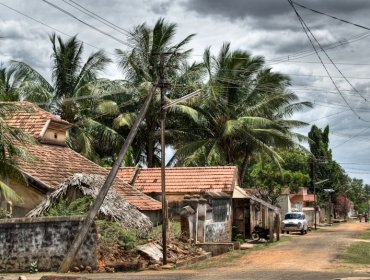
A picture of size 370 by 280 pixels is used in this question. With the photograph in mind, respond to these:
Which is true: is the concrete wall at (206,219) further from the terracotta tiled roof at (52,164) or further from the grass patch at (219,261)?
the terracotta tiled roof at (52,164)

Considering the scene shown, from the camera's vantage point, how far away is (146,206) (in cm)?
2645

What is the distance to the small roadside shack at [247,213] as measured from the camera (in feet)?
105

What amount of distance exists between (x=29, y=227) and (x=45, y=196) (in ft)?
10.3

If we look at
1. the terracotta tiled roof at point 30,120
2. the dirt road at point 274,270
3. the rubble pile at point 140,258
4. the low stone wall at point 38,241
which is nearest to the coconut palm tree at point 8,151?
the low stone wall at point 38,241

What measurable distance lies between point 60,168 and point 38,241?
6325 millimetres

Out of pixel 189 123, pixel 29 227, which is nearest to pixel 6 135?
pixel 29 227

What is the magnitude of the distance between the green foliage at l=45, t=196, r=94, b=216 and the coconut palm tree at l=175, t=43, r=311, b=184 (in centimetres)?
1519

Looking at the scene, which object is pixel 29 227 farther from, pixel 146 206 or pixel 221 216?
pixel 221 216

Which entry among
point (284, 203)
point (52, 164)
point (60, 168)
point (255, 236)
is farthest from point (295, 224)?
point (52, 164)

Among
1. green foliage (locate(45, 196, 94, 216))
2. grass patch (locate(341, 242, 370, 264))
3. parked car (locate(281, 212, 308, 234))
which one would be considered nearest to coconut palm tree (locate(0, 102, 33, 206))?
green foliage (locate(45, 196, 94, 216))

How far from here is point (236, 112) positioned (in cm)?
3669

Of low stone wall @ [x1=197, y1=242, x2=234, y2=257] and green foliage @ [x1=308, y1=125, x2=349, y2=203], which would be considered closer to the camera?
low stone wall @ [x1=197, y1=242, x2=234, y2=257]

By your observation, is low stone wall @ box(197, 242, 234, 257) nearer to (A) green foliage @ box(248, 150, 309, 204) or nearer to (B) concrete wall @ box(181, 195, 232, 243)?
(B) concrete wall @ box(181, 195, 232, 243)

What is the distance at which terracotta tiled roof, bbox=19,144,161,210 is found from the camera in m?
22.4
